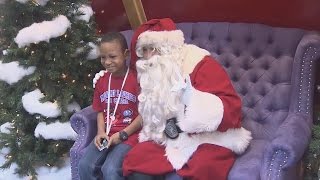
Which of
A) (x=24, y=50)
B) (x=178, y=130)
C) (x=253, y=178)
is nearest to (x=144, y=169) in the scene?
(x=178, y=130)

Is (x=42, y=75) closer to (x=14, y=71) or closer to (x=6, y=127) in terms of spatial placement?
(x=14, y=71)

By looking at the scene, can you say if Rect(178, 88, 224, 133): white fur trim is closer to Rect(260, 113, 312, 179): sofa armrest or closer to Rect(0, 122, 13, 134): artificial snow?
Rect(260, 113, 312, 179): sofa armrest

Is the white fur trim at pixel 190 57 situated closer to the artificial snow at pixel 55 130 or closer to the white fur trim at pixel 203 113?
the white fur trim at pixel 203 113

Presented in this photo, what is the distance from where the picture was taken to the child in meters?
2.59

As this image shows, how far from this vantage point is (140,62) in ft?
8.38

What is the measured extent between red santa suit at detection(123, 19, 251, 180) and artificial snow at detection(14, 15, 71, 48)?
71 centimetres

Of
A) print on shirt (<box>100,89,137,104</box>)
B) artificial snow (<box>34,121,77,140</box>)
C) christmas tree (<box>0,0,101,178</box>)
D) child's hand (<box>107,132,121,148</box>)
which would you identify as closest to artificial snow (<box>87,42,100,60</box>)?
christmas tree (<box>0,0,101,178</box>)

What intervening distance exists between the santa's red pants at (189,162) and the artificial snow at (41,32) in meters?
1.02

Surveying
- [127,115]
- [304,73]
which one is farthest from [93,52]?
[304,73]

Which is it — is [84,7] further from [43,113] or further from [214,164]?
[214,164]

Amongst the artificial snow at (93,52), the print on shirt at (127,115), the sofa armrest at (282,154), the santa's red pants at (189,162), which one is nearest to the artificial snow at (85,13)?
the artificial snow at (93,52)

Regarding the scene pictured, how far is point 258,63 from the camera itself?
3025 millimetres

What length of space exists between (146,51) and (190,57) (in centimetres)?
25

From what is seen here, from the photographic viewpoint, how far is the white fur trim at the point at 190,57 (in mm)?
2543
